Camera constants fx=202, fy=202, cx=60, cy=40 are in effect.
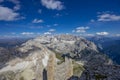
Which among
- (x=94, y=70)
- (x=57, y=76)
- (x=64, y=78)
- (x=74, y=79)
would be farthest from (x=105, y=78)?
(x=57, y=76)

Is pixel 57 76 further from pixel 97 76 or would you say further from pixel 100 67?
pixel 97 76

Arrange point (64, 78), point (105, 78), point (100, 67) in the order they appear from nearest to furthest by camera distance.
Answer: point (105, 78) < point (100, 67) < point (64, 78)

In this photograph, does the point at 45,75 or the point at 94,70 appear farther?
the point at 45,75

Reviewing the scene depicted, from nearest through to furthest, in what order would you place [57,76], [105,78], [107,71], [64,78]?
[105,78] < [107,71] < [64,78] < [57,76]

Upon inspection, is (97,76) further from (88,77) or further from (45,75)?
(45,75)

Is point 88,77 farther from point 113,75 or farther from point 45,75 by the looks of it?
point 45,75

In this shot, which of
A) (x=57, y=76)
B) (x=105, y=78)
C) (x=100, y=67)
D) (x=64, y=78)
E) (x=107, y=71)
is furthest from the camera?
(x=57, y=76)

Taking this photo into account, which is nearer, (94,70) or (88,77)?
(88,77)

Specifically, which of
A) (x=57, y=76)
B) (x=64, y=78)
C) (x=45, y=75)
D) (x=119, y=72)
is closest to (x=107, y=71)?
(x=119, y=72)
